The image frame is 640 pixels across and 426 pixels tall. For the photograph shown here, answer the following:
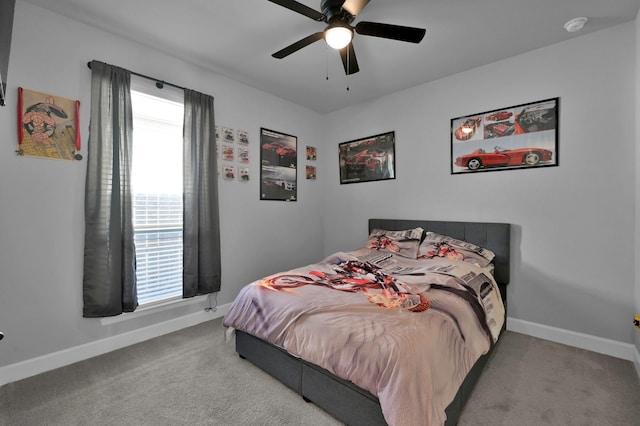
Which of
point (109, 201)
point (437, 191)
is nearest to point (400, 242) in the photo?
point (437, 191)

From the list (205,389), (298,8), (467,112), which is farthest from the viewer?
(467,112)

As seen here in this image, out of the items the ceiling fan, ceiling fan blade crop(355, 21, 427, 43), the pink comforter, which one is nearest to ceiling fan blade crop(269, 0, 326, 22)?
the ceiling fan

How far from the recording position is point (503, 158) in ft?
9.58

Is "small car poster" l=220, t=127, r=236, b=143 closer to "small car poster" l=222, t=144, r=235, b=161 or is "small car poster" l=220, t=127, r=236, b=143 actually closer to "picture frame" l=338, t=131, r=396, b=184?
"small car poster" l=222, t=144, r=235, b=161

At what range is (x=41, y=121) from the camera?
7.03ft

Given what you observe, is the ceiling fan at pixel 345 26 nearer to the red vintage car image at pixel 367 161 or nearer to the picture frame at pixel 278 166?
the picture frame at pixel 278 166

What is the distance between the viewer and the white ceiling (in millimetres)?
2148

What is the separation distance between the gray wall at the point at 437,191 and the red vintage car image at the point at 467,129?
131 millimetres

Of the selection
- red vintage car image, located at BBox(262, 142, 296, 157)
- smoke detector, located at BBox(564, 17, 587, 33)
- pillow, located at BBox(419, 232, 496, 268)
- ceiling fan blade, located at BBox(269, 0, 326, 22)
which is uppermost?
Answer: smoke detector, located at BBox(564, 17, 587, 33)

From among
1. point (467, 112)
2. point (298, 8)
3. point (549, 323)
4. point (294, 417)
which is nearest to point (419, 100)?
point (467, 112)

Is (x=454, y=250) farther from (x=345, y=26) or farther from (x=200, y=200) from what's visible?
(x=200, y=200)

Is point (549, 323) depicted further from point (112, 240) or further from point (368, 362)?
point (112, 240)

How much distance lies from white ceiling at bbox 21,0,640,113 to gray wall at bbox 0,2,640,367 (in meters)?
0.18

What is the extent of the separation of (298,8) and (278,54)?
0.54 m
